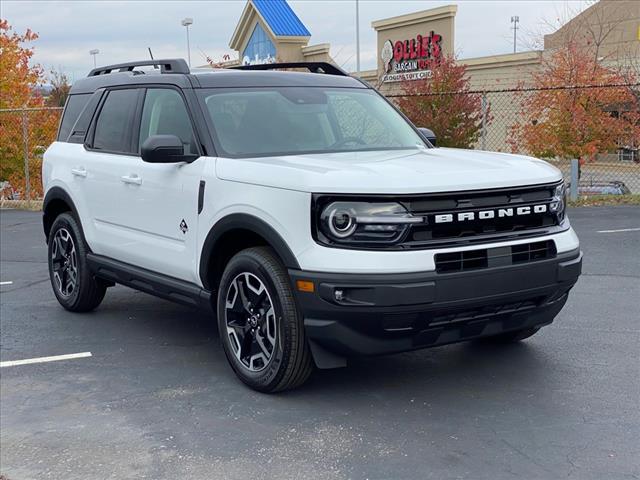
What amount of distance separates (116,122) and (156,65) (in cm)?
58

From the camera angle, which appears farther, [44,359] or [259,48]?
[259,48]

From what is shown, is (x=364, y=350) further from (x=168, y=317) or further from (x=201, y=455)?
(x=168, y=317)

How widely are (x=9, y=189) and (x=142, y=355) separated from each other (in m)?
18.8

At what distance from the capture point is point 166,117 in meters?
5.91

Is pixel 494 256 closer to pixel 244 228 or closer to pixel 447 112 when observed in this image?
pixel 244 228

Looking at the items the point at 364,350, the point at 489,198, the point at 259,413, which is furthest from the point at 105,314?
the point at 489,198

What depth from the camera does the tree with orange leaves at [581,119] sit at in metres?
19.5

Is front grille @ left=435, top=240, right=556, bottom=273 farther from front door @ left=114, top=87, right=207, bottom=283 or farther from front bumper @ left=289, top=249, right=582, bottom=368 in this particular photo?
front door @ left=114, top=87, right=207, bottom=283

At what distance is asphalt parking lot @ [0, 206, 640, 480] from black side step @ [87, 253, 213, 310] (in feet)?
1.53

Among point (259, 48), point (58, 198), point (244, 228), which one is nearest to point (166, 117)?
point (244, 228)

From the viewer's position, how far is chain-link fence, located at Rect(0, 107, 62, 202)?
70.2 feet

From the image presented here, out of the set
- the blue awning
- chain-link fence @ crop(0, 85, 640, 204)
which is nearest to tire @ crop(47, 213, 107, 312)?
chain-link fence @ crop(0, 85, 640, 204)

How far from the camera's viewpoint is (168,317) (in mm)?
7152

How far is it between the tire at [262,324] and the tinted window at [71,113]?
289 cm
